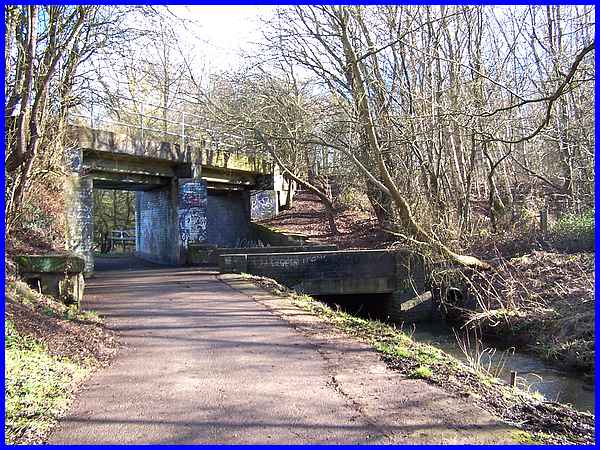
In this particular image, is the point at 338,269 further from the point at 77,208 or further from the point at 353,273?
the point at 77,208

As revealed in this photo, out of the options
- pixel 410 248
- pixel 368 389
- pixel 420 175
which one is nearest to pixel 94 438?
pixel 368 389

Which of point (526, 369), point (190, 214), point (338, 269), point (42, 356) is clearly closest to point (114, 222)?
point (190, 214)

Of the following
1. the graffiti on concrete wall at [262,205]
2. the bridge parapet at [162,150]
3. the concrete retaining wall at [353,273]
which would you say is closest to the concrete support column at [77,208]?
the bridge parapet at [162,150]

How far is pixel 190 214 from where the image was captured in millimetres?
22078

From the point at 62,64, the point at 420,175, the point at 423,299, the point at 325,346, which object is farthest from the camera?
the point at 420,175

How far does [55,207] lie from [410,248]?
381 inches

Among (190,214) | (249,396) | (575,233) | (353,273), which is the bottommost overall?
(249,396)

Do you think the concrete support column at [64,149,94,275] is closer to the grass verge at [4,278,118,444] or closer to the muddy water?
the grass verge at [4,278,118,444]

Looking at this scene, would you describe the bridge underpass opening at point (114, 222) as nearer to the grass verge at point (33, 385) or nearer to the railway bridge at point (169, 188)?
the railway bridge at point (169, 188)

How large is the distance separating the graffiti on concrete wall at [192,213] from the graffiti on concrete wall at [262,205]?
5.14m

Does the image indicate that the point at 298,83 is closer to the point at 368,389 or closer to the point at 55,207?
the point at 55,207

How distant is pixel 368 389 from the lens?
18.8 ft

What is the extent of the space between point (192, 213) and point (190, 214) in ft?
0.28

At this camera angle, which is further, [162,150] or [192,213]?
→ [192,213]
